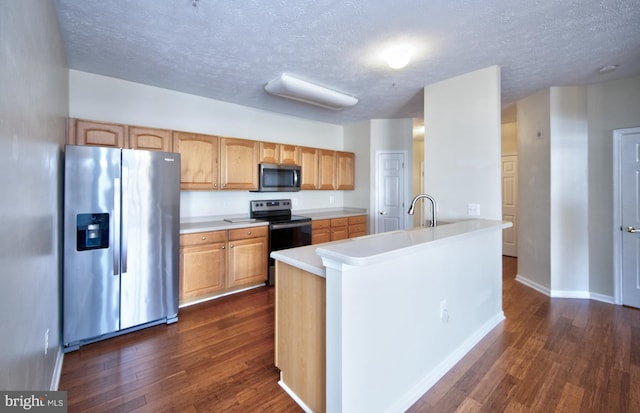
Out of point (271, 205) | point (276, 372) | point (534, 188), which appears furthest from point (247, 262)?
point (534, 188)

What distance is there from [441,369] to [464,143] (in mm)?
2200

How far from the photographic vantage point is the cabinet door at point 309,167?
448 cm

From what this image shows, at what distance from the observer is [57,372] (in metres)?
1.90

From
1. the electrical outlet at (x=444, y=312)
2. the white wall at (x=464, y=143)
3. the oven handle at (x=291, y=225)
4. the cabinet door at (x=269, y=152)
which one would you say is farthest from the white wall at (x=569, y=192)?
the cabinet door at (x=269, y=152)

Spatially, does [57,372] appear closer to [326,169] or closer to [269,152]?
[269,152]

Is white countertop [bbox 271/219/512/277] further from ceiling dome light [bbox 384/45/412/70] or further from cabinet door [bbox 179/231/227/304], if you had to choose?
cabinet door [bbox 179/231/227/304]

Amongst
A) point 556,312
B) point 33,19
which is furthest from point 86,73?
point 556,312

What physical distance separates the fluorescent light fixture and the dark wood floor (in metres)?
2.47

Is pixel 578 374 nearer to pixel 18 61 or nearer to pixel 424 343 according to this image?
pixel 424 343

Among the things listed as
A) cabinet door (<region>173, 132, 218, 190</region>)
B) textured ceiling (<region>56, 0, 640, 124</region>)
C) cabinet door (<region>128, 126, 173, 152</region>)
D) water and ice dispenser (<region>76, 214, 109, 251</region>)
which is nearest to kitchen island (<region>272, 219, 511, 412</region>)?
textured ceiling (<region>56, 0, 640, 124</region>)

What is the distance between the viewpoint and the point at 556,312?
295cm

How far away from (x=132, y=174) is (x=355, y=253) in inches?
88.0

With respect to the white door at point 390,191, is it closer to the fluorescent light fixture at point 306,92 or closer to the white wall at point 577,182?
the fluorescent light fixture at point 306,92

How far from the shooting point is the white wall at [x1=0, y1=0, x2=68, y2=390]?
3.34 feet
